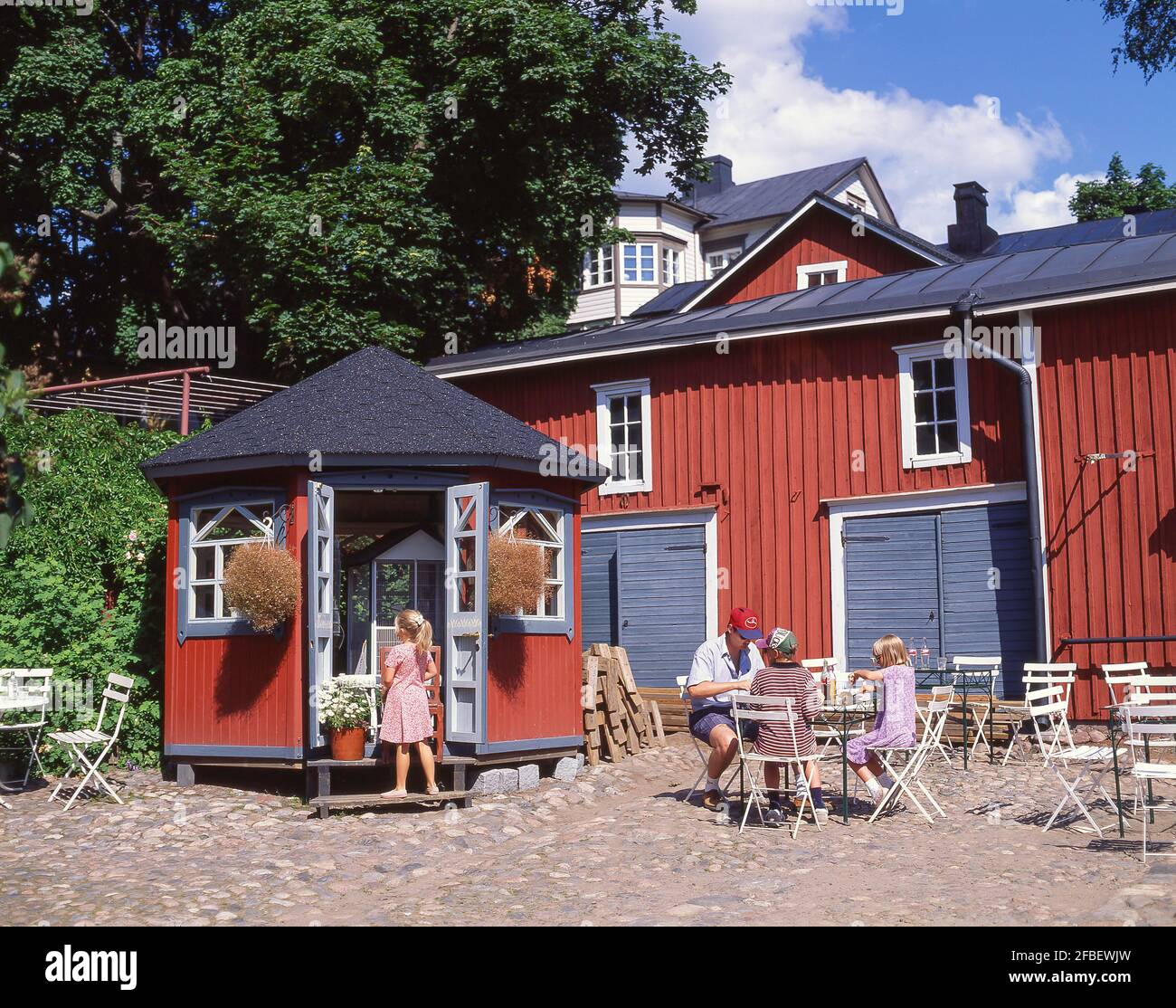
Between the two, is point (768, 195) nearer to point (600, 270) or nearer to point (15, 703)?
point (600, 270)

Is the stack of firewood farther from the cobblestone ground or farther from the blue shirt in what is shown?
the blue shirt

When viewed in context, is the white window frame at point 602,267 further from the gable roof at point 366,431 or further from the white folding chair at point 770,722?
the white folding chair at point 770,722

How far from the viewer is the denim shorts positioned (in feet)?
34.6

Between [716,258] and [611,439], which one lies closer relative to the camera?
[611,439]

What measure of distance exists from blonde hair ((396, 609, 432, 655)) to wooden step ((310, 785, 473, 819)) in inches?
45.1

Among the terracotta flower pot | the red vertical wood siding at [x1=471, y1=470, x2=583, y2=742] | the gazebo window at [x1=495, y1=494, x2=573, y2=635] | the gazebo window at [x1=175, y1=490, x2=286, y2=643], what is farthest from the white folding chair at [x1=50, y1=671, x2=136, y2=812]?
the gazebo window at [x1=495, y1=494, x2=573, y2=635]

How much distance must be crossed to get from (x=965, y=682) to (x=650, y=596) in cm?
559

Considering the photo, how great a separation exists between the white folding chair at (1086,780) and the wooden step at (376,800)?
4.47m

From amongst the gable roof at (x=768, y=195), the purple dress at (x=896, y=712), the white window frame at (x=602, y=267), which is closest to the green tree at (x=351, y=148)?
the purple dress at (x=896, y=712)

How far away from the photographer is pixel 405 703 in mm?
10969

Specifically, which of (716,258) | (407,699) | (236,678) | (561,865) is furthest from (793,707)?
(716,258)

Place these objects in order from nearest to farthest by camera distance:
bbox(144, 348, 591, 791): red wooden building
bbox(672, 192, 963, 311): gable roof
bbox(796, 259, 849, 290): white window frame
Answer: bbox(144, 348, 591, 791): red wooden building, bbox(672, 192, 963, 311): gable roof, bbox(796, 259, 849, 290): white window frame

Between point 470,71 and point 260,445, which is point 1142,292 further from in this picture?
point 470,71
